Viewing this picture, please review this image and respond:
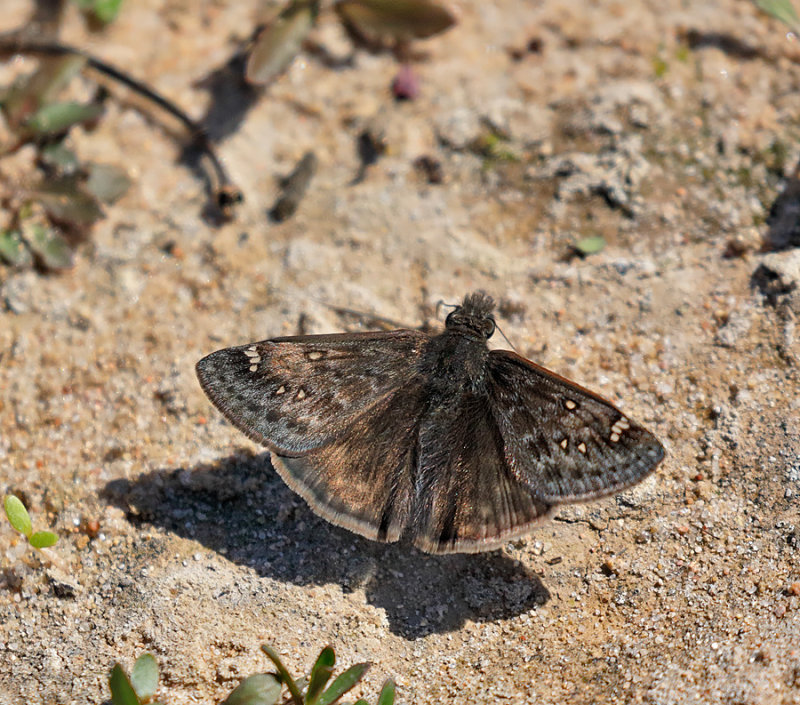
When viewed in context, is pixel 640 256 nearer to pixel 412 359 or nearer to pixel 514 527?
pixel 412 359

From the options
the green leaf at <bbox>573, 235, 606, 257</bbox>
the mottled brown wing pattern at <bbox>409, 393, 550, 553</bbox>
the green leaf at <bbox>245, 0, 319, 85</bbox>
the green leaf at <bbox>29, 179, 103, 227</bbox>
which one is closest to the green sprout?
the green leaf at <bbox>573, 235, 606, 257</bbox>

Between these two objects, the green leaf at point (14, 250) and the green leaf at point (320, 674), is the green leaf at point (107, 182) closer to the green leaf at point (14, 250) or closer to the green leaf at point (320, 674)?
the green leaf at point (14, 250)

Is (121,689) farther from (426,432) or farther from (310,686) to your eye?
(426,432)

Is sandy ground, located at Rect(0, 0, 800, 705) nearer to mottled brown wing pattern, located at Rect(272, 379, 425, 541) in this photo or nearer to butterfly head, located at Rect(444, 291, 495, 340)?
mottled brown wing pattern, located at Rect(272, 379, 425, 541)

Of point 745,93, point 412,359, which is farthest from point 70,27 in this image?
point 745,93

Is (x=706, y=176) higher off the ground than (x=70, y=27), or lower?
lower
